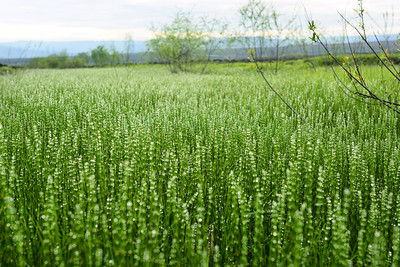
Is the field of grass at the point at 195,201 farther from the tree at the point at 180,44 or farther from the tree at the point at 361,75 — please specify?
the tree at the point at 180,44

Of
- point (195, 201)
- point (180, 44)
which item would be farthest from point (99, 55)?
point (195, 201)

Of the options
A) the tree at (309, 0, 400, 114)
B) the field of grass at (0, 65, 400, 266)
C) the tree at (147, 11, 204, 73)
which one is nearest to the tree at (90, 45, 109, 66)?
the tree at (147, 11, 204, 73)

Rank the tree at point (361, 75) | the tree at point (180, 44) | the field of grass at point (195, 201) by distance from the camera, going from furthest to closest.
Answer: the tree at point (180, 44) → the tree at point (361, 75) → the field of grass at point (195, 201)

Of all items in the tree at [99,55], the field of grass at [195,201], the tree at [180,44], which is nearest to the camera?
the field of grass at [195,201]

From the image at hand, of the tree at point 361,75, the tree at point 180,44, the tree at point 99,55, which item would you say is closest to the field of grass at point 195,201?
the tree at point 361,75

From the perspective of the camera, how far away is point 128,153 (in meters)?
2.33

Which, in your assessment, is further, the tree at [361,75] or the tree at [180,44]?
the tree at [180,44]

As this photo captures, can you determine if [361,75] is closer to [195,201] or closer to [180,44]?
[195,201]

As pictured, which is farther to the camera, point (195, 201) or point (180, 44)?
point (180, 44)

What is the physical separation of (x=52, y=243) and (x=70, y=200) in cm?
70

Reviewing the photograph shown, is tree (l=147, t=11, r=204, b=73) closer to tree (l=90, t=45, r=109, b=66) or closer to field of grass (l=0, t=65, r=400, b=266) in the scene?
field of grass (l=0, t=65, r=400, b=266)

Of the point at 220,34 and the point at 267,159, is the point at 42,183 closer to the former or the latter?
the point at 267,159

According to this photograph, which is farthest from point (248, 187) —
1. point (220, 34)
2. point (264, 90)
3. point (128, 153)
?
point (220, 34)

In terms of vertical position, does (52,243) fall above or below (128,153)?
below
